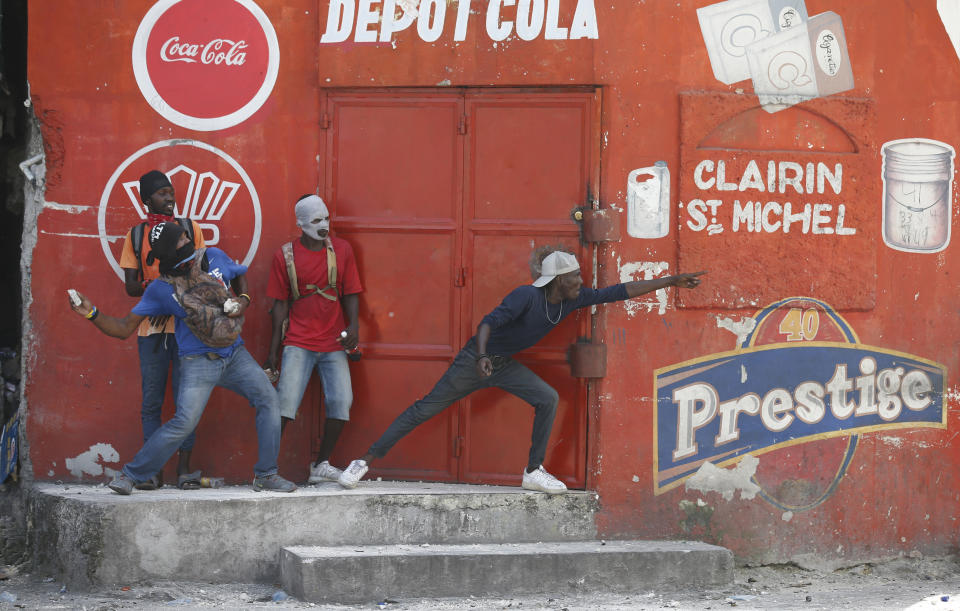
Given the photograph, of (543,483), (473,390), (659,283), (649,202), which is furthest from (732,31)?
(543,483)

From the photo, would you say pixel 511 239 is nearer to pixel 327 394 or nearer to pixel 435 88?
pixel 435 88

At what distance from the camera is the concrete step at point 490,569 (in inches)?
236

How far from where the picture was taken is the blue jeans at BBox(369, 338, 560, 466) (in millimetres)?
6570

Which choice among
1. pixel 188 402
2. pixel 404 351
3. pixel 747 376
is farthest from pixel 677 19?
pixel 188 402

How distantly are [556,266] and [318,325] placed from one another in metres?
1.52

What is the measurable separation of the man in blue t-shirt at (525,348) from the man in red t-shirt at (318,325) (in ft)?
1.13

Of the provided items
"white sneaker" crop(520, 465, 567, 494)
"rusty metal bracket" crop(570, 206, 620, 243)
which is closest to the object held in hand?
"white sneaker" crop(520, 465, 567, 494)

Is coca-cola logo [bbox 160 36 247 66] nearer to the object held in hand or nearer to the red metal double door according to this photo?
the red metal double door

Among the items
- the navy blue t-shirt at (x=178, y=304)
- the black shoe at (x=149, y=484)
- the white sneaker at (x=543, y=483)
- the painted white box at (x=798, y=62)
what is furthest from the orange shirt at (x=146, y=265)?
the painted white box at (x=798, y=62)

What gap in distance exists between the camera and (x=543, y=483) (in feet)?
21.8

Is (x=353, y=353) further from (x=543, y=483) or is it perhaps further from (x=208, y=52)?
(x=208, y=52)

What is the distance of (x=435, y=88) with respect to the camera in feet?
22.5

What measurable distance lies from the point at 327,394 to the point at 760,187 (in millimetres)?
3010

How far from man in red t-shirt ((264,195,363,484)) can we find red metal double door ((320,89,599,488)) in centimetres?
21
